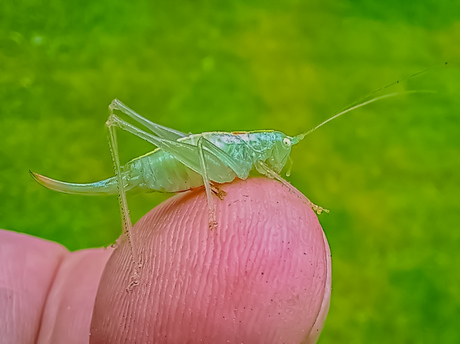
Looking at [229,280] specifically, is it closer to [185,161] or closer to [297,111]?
[185,161]

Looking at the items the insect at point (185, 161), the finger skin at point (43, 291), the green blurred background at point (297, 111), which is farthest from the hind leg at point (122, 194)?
the green blurred background at point (297, 111)

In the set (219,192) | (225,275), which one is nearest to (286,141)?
(219,192)

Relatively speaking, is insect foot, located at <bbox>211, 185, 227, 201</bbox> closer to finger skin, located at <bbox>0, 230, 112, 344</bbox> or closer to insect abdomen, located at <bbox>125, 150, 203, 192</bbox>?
insect abdomen, located at <bbox>125, 150, 203, 192</bbox>

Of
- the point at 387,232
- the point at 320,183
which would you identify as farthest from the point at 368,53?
the point at 387,232

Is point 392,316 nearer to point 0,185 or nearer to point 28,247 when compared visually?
point 28,247

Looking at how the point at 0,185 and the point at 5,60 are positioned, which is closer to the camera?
the point at 0,185

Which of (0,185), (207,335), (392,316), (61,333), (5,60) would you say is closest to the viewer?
(207,335)

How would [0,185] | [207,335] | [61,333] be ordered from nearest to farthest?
[207,335], [61,333], [0,185]

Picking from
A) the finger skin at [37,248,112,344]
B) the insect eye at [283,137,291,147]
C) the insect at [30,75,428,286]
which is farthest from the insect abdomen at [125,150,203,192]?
the finger skin at [37,248,112,344]
